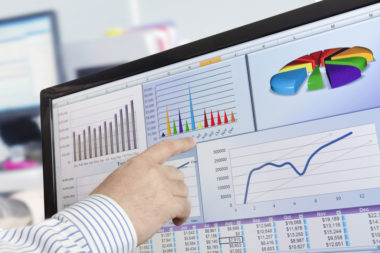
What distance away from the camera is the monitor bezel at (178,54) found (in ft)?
1.59

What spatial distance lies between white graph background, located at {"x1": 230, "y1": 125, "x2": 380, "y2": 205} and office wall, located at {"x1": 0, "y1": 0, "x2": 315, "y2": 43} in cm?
139

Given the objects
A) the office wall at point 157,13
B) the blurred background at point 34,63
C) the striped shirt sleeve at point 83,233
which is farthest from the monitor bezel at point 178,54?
the office wall at point 157,13

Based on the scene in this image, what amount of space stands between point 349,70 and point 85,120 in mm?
413

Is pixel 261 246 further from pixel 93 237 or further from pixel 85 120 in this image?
pixel 85 120

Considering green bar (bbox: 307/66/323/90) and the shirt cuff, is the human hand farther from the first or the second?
green bar (bbox: 307/66/323/90)

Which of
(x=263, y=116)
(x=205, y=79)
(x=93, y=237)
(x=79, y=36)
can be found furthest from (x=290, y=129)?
(x=79, y=36)

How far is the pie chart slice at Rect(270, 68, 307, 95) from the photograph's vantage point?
1.57 feet

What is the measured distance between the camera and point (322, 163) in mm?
468

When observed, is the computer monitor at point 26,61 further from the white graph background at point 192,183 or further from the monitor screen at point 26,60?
the white graph background at point 192,183

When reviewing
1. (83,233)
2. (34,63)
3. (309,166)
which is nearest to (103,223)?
(83,233)

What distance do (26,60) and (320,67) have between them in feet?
4.48

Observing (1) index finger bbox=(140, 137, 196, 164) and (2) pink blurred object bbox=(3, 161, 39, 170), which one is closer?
(1) index finger bbox=(140, 137, 196, 164)

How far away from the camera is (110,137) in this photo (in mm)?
632

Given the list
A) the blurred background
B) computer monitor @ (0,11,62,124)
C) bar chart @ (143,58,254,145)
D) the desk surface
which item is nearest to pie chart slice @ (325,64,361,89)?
bar chart @ (143,58,254,145)
